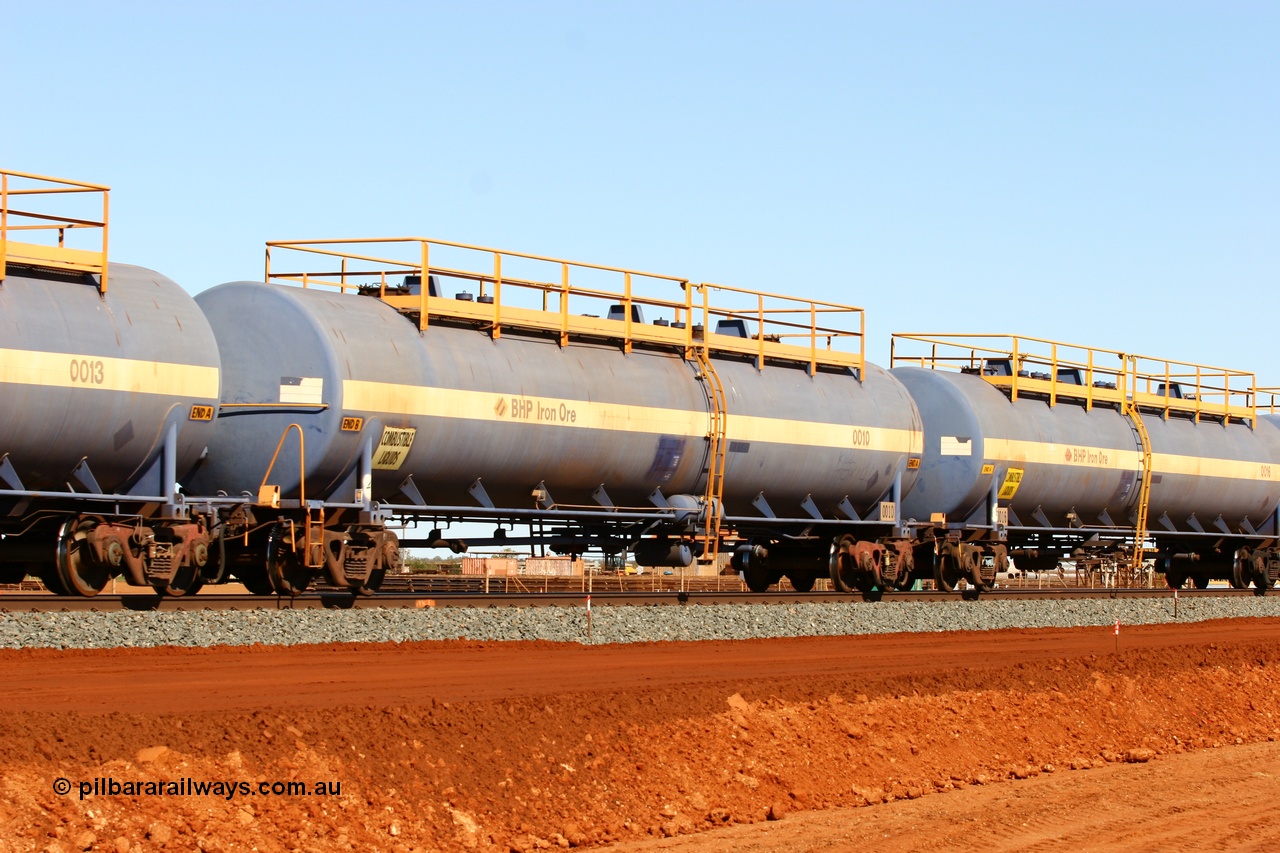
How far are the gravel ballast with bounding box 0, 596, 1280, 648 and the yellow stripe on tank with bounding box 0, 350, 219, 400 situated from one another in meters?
2.87

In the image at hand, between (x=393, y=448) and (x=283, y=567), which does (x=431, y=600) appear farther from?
(x=393, y=448)

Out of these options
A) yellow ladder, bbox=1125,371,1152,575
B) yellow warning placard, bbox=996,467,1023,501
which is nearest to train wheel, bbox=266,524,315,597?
yellow warning placard, bbox=996,467,1023,501

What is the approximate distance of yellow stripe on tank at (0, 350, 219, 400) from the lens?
61.2 feet

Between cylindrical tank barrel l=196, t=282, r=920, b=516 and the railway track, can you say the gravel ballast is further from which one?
cylindrical tank barrel l=196, t=282, r=920, b=516

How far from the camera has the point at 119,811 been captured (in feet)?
33.0

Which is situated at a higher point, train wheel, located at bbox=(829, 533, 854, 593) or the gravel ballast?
train wheel, located at bbox=(829, 533, 854, 593)

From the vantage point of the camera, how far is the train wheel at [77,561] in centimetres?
1977

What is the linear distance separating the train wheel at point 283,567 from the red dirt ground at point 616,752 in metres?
3.23

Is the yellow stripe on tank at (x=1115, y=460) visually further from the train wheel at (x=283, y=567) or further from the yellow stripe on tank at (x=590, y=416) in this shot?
the train wheel at (x=283, y=567)

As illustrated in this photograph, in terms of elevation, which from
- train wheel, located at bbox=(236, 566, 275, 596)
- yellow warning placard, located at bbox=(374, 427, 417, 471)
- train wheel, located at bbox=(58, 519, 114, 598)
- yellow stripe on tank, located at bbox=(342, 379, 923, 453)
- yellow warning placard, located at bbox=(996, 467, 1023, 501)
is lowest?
train wheel, located at bbox=(236, 566, 275, 596)

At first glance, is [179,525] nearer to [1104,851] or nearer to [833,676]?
[833,676]

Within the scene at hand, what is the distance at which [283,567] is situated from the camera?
22188mm

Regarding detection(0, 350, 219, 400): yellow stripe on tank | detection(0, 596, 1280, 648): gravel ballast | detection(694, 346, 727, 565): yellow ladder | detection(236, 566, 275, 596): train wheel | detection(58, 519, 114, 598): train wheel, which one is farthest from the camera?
detection(694, 346, 727, 565): yellow ladder

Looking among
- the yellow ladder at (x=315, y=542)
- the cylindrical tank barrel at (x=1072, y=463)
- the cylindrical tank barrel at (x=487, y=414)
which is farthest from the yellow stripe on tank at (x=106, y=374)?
the cylindrical tank barrel at (x=1072, y=463)
